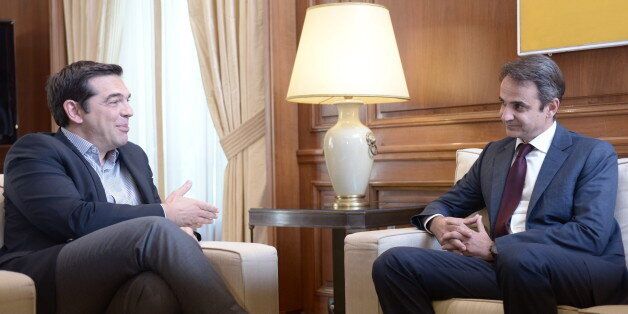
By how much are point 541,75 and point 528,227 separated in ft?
1.60

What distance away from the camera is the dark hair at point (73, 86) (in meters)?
2.82

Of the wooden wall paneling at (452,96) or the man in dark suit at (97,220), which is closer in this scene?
the man in dark suit at (97,220)

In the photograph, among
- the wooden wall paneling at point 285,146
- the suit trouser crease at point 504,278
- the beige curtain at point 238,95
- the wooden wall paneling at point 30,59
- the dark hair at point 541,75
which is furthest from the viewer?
the wooden wall paneling at point 30,59

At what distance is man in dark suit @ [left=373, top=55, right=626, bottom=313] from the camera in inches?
91.2

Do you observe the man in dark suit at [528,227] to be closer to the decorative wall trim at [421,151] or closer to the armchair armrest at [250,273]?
the armchair armrest at [250,273]

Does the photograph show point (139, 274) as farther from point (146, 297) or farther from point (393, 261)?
point (393, 261)

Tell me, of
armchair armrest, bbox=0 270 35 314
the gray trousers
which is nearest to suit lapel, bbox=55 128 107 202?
the gray trousers

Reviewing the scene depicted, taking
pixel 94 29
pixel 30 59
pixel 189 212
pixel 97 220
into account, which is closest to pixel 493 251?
pixel 189 212

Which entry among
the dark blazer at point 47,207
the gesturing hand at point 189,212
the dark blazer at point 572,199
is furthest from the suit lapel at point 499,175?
the dark blazer at point 47,207

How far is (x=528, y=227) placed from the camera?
261 cm

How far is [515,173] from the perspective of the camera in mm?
2738

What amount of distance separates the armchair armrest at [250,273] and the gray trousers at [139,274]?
146 millimetres

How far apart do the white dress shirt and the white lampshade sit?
67 cm

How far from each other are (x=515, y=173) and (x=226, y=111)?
185 centimetres
